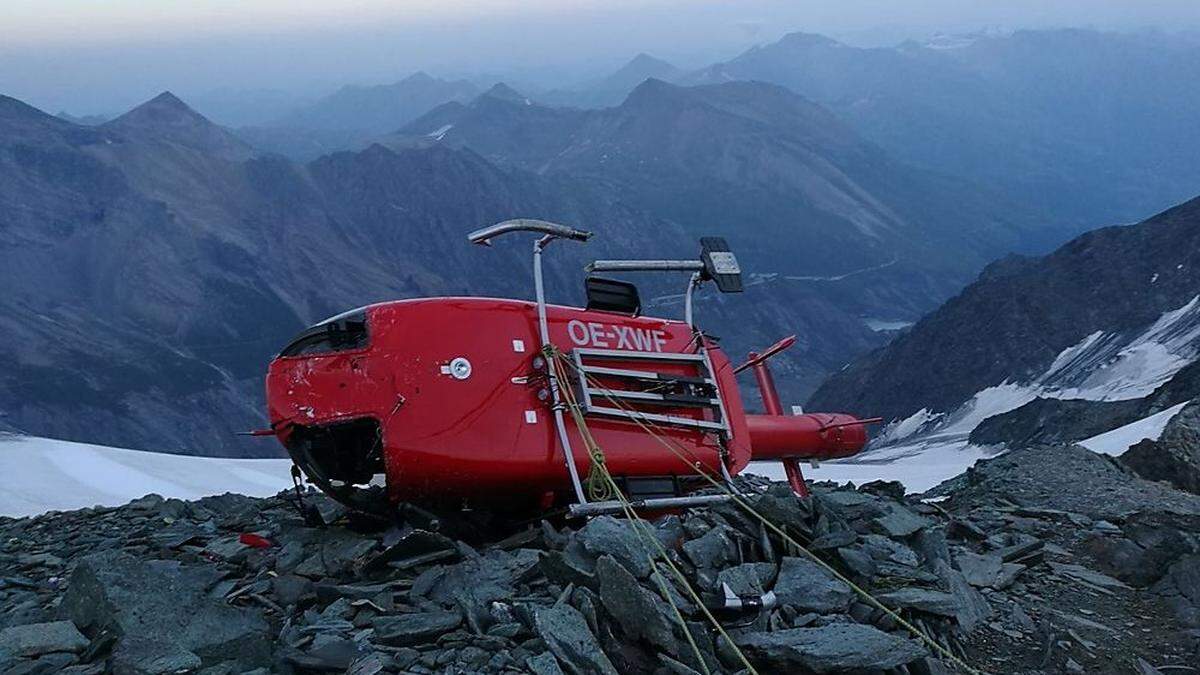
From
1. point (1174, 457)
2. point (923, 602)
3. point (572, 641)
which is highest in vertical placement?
point (572, 641)

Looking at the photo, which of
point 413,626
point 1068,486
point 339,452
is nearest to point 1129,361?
point 1068,486

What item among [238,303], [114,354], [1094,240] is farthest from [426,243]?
[1094,240]

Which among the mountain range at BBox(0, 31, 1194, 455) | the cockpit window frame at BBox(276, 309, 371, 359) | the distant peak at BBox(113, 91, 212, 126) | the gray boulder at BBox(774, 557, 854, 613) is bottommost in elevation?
the gray boulder at BBox(774, 557, 854, 613)

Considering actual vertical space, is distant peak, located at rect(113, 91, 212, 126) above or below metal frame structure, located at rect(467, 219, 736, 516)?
above

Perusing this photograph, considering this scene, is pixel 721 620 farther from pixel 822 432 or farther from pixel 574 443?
pixel 822 432

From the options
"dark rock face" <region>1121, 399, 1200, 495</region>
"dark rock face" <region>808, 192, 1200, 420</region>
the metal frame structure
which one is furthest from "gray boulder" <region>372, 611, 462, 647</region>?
"dark rock face" <region>808, 192, 1200, 420</region>

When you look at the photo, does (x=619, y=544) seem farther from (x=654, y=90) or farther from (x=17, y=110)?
(x=654, y=90)

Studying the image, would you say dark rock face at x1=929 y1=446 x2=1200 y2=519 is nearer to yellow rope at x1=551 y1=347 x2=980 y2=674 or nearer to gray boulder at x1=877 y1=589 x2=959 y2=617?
gray boulder at x1=877 y1=589 x2=959 y2=617
